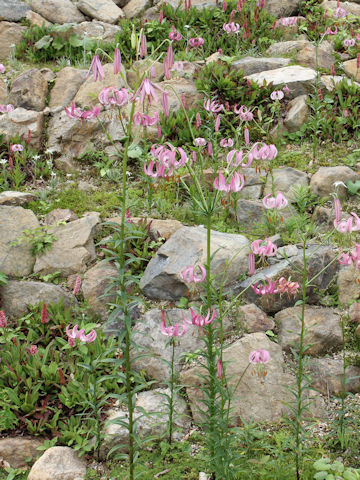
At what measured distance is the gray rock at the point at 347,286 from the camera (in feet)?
13.6

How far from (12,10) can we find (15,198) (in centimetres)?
526

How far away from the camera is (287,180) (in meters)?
5.46

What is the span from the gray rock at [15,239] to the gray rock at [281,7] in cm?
630

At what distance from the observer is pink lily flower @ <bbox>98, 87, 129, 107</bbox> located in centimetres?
254

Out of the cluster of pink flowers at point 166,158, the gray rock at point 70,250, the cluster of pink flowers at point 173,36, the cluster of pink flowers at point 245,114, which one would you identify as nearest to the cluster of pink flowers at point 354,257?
the cluster of pink flowers at point 166,158

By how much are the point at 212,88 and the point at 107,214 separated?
256 cm

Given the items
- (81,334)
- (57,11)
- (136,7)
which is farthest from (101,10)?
(81,334)

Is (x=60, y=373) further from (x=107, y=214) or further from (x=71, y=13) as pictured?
(x=71, y=13)

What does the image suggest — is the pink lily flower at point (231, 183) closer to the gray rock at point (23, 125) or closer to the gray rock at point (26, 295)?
the gray rock at point (26, 295)

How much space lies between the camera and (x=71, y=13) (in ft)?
30.1

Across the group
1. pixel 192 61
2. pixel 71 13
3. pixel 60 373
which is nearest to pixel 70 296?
pixel 60 373

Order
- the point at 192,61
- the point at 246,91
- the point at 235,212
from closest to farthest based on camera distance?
1. the point at 235,212
2. the point at 246,91
3. the point at 192,61

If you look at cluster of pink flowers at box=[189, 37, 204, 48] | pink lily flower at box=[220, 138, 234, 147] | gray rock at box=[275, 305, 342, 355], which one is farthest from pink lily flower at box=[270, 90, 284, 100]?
gray rock at box=[275, 305, 342, 355]

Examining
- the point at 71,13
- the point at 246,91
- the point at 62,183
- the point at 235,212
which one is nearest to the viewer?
the point at 235,212
